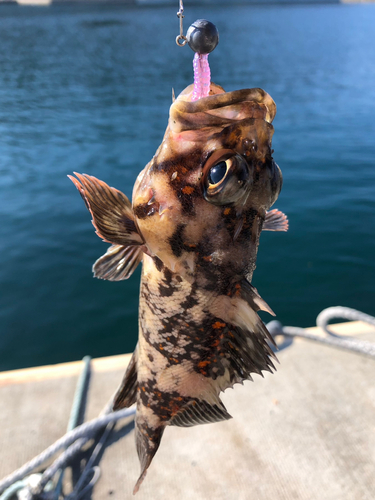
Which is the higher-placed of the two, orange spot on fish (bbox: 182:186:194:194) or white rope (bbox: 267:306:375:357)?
orange spot on fish (bbox: 182:186:194:194)

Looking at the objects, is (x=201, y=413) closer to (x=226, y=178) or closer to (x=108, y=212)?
(x=108, y=212)

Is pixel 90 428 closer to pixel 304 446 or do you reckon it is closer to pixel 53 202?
pixel 304 446

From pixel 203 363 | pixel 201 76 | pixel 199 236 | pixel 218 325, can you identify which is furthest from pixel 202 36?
pixel 203 363

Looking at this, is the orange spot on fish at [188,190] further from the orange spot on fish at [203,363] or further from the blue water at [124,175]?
the blue water at [124,175]

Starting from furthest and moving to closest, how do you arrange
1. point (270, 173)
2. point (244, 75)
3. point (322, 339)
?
1. point (244, 75)
2. point (322, 339)
3. point (270, 173)

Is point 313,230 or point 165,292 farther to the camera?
point 313,230

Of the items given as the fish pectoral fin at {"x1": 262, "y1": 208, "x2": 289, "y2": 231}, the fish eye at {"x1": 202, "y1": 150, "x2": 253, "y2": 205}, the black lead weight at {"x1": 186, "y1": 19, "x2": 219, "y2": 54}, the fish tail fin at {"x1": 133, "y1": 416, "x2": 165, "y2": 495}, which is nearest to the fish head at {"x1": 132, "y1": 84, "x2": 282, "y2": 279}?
the fish eye at {"x1": 202, "y1": 150, "x2": 253, "y2": 205}

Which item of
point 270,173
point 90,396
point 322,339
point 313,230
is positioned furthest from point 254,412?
point 313,230

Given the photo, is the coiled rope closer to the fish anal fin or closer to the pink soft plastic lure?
the fish anal fin
